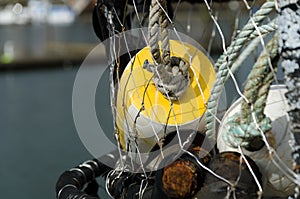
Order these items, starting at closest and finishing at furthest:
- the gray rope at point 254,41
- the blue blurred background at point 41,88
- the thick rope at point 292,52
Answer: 1. the thick rope at point 292,52
2. the gray rope at point 254,41
3. the blue blurred background at point 41,88

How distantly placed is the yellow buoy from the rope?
30 millimetres

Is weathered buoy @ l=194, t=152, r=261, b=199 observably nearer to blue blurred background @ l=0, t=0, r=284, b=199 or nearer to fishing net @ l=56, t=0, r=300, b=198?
fishing net @ l=56, t=0, r=300, b=198

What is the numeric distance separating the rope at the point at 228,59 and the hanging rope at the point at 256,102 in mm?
38

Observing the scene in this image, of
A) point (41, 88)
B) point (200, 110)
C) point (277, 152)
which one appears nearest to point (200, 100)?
point (200, 110)

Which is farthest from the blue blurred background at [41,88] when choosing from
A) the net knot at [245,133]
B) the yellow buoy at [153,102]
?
the net knot at [245,133]

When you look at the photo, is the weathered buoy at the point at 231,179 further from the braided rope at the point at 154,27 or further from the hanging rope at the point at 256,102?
the braided rope at the point at 154,27

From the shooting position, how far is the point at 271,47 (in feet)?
1.55

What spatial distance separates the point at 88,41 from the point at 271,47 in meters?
8.41

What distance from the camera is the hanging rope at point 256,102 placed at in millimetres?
477

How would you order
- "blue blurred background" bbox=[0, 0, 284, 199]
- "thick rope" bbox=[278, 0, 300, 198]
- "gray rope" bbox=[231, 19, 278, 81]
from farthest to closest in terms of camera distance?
"blue blurred background" bbox=[0, 0, 284, 199] < "gray rope" bbox=[231, 19, 278, 81] < "thick rope" bbox=[278, 0, 300, 198]

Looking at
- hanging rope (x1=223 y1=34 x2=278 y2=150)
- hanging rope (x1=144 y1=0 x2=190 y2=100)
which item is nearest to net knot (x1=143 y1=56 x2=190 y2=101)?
hanging rope (x1=144 y1=0 x2=190 y2=100)

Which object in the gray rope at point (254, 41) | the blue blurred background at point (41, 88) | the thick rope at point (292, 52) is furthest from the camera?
the blue blurred background at point (41, 88)

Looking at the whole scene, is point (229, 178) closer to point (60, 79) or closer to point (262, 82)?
point (262, 82)

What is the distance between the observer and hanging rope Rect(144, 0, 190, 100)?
1.94 feet
